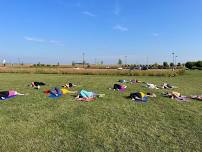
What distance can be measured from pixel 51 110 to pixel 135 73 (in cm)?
3421

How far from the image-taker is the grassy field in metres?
6.90

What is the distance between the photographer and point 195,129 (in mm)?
8453

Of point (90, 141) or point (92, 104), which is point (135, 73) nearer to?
point (92, 104)

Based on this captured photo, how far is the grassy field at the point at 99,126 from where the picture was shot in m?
6.90

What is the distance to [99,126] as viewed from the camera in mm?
8664

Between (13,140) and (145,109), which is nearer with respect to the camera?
(13,140)

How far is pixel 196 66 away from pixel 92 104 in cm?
8363

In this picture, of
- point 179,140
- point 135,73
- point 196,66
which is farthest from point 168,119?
point 196,66

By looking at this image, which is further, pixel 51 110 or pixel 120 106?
pixel 120 106

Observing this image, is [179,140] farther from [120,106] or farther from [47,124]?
[120,106]

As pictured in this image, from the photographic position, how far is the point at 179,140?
7379 mm

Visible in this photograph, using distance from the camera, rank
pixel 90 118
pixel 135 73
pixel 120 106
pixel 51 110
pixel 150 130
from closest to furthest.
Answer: pixel 150 130 < pixel 90 118 < pixel 51 110 < pixel 120 106 < pixel 135 73

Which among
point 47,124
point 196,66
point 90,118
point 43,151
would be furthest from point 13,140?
point 196,66

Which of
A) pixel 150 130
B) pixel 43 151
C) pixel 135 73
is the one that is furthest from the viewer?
pixel 135 73
